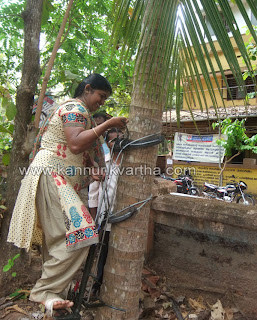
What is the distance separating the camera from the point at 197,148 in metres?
10.6

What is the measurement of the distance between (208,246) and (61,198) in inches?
55.7

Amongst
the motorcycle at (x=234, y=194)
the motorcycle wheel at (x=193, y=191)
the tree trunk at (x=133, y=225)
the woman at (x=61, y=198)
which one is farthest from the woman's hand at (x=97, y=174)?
the motorcycle wheel at (x=193, y=191)

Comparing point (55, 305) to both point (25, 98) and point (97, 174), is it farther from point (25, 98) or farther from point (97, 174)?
point (25, 98)

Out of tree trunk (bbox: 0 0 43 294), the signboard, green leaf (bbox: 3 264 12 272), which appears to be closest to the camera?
green leaf (bbox: 3 264 12 272)

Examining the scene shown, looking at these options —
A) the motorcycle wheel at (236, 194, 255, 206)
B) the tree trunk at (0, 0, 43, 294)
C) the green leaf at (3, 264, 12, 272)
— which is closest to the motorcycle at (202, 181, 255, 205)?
the motorcycle wheel at (236, 194, 255, 206)

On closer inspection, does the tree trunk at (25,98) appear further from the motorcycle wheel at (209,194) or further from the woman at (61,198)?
the motorcycle wheel at (209,194)

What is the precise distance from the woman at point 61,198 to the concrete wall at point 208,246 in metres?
1.06

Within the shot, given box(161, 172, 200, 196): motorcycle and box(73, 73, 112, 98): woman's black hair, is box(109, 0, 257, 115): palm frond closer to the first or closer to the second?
box(73, 73, 112, 98): woman's black hair

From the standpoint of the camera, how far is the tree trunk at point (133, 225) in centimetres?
161

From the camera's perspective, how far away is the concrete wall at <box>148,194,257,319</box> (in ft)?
7.11

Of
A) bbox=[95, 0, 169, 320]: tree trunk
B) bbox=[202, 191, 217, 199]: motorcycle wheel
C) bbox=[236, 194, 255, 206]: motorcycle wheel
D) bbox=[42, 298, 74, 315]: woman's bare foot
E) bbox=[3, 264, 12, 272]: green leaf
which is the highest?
bbox=[95, 0, 169, 320]: tree trunk

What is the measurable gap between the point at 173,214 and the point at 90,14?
4.01m

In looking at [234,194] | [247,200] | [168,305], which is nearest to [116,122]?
[168,305]

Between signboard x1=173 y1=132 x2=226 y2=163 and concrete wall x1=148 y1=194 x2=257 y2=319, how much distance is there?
7.61 m
